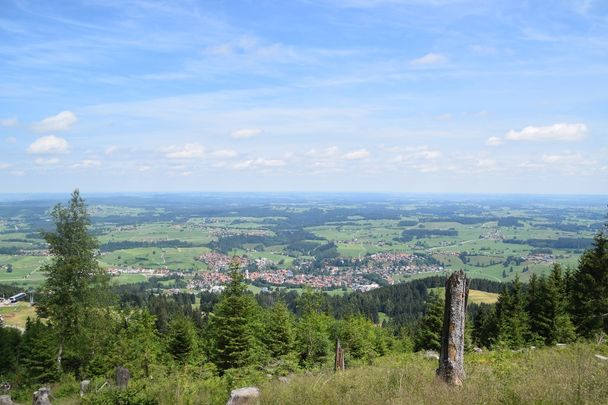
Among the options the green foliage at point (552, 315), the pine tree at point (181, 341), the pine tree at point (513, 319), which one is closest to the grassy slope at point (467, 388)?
the pine tree at point (513, 319)

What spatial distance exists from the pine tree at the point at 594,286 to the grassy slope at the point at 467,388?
19.8 meters

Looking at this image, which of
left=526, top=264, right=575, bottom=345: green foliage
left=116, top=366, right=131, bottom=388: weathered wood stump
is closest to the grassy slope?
left=116, top=366, right=131, bottom=388: weathered wood stump

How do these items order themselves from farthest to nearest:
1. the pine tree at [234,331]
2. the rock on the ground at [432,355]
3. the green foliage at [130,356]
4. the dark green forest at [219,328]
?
1. the green foliage at [130,356]
2. the dark green forest at [219,328]
3. the pine tree at [234,331]
4. the rock on the ground at [432,355]

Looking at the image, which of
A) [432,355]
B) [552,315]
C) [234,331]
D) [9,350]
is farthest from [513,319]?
[9,350]

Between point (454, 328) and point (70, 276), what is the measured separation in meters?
22.6

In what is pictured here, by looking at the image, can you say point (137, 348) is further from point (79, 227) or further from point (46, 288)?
point (79, 227)

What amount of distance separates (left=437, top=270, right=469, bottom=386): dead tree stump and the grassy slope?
36 cm

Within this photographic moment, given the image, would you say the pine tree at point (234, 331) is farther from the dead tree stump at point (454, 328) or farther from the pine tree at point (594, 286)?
the pine tree at point (594, 286)

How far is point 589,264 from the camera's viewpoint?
96.6 ft

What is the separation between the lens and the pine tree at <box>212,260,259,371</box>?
24219mm

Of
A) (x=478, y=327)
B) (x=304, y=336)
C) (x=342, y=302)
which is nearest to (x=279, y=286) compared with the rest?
(x=342, y=302)

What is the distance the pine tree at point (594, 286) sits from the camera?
27.9m

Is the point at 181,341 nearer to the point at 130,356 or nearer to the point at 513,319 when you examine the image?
the point at 130,356

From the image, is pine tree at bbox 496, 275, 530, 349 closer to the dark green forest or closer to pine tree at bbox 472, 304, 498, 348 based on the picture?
the dark green forest
